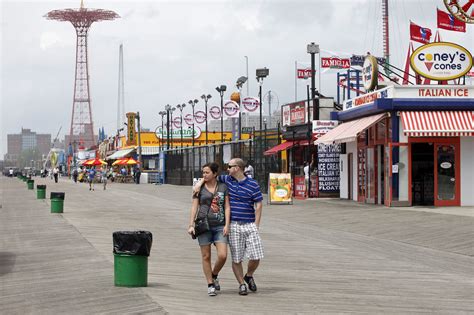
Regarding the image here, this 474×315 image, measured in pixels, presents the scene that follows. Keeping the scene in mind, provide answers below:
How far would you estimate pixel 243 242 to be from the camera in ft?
34.7

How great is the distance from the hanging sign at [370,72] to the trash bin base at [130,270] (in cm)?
2283

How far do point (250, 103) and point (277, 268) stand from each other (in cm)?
4169

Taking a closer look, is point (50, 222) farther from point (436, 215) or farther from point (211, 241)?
point (211, 241)

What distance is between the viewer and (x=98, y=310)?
9312 millimetres

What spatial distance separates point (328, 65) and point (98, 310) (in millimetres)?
39763

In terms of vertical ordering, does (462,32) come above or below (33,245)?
above

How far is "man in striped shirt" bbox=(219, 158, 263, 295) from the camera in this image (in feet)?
34.5

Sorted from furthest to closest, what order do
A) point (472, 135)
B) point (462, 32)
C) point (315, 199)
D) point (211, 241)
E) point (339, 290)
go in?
point (462, 32), point (315, 199), point (472, 135), point (339, 290), point (211, 241)

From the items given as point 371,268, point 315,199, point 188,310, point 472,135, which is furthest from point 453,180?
point 188,310

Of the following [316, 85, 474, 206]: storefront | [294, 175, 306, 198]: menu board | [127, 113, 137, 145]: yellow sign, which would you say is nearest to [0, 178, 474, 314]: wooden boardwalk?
[316, 85, 474, 206]: storefront

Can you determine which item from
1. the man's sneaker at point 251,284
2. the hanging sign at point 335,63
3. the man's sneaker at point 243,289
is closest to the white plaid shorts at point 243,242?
the man's sneaker at point 243,289

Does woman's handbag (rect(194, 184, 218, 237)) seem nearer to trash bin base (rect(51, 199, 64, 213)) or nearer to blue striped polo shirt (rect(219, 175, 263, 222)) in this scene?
blue striped polo shirt (rect(219, 175, 263, 222))

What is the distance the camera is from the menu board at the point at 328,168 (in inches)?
1511

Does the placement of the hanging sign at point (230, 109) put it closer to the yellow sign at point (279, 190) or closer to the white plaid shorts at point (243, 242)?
the yellow sign at point (279, 190)
